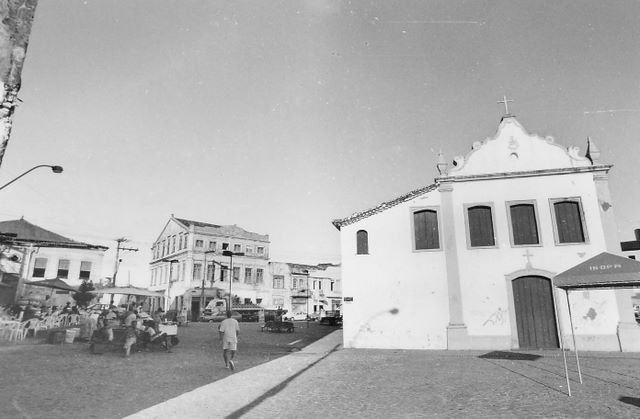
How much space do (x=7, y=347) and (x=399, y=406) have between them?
14.3 meters

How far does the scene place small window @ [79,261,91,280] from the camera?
37.2 meters

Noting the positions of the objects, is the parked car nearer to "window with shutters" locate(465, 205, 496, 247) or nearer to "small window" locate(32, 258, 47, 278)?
"small window" locate(32, 258, 47, 278)

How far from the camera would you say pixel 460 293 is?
1573cm

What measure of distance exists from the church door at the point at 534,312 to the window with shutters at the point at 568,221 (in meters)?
1.89

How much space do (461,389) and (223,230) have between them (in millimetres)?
44680

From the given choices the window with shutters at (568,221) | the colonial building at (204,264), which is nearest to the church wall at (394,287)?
the window with shutters at (568,221)

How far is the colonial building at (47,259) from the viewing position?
3145 centimetres

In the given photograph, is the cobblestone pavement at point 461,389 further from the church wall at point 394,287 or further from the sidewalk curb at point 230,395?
the church wall at point 394,287

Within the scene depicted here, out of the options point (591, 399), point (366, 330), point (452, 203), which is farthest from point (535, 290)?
point (591, 399)

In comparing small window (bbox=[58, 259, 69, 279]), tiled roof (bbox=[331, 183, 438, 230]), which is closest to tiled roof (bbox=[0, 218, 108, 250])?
small window (bbox=[58, 259, 69, 279])

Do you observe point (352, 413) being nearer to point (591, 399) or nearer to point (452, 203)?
point (591, 399)

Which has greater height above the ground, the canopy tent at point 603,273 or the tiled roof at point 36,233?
the tiled roof at point 36,233

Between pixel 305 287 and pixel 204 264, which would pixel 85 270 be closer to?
pixel 204 264

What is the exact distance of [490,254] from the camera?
15969mm
